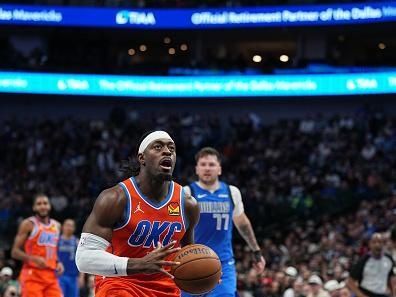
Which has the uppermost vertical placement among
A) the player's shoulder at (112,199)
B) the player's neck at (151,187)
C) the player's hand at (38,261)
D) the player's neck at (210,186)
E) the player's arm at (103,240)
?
the player's neck at (210,186)

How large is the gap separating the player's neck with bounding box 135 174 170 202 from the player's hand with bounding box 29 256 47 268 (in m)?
4.98

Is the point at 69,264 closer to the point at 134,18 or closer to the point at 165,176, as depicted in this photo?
the point at 165,176

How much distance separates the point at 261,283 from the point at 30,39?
18.4 metres

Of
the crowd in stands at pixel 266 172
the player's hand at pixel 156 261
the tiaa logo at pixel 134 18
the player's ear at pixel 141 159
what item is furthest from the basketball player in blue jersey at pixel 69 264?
the tiaa logo at pixel 134 18

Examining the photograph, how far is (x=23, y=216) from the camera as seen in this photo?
22500mm

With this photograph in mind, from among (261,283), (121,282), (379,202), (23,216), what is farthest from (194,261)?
(23,216)

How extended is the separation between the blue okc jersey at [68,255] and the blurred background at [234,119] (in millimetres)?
4852

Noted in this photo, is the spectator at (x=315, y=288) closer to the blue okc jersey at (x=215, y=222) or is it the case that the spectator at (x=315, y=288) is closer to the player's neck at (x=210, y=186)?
the blue okc jersey at (x=215, y=222)

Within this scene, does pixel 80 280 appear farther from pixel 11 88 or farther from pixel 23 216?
pixel 11 88

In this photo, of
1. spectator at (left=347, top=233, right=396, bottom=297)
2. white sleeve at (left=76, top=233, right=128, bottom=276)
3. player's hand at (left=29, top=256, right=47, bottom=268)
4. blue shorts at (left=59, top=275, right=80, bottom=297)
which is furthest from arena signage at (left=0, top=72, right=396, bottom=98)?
white sleeve at (left=76, top=233, right=128, bottom=276)

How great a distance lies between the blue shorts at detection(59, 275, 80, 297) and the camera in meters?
12.8

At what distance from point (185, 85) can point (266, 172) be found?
4861mm

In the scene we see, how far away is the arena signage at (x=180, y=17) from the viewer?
27.2 m

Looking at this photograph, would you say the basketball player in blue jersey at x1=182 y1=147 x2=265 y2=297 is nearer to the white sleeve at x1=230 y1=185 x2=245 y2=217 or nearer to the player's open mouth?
the white sleeve at x1=230 y1=185 x2=245 y2=217
